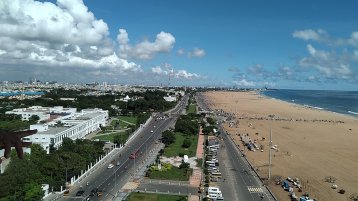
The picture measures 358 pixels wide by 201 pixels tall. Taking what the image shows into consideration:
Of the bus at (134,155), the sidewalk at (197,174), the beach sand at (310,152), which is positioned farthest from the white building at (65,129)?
the beach sand at (310,152)

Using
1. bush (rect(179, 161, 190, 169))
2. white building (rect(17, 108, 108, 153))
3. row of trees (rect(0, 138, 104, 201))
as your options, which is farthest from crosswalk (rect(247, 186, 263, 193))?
white building (rect(17, 108, 108, 153))

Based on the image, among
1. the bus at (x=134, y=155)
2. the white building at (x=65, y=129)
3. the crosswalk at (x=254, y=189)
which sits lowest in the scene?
the crosswalk at (x=254, y=189)

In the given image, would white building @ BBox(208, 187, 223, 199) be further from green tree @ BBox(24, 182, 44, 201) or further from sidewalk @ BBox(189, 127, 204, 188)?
green tree @ BBox(24, 182, 44, 201)

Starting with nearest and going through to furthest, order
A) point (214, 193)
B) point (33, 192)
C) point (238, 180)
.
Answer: point (33, 192), point (214, 193), point (238, 180)

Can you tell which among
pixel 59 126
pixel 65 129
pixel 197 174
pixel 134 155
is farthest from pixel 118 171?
pixel 59 126

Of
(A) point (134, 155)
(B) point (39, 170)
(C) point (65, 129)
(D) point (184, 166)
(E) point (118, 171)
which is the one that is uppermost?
(C) point (65, 129)

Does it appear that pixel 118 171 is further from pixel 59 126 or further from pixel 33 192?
pixel 59 126

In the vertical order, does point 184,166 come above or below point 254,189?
above

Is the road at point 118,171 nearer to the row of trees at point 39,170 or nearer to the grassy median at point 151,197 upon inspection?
the row of trees at point 39,170
